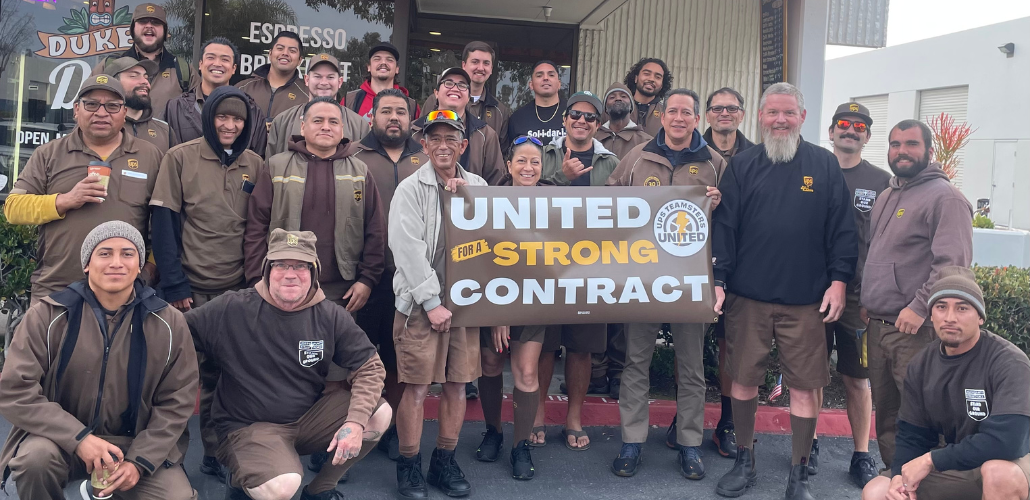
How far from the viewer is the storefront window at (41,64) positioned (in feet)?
26.0

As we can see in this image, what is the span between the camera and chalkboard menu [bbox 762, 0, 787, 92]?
823 centimetres

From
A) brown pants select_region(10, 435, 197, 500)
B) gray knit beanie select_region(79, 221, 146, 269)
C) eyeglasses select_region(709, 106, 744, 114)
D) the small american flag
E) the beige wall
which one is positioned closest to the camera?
brown pants select_region(10, 435, 197, 500)

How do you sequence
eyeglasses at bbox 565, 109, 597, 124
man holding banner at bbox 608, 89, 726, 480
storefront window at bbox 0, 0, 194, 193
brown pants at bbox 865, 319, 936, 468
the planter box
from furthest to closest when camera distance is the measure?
the planter box, storefront window at bbox 0, 0, 194, 193, eyeglasses at bbox 565, 109, 597, 124, man holding banner at bbox 608, 89, 726, 480, brown pants at bbox 865, 319, 936, 468

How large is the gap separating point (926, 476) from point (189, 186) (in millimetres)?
4238

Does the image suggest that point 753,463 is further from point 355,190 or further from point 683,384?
point 355,190

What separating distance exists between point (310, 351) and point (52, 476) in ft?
4.07

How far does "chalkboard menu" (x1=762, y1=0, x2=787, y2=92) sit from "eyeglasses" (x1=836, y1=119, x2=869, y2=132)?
9.70 feet

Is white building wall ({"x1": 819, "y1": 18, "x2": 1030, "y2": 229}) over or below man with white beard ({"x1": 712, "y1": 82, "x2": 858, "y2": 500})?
over

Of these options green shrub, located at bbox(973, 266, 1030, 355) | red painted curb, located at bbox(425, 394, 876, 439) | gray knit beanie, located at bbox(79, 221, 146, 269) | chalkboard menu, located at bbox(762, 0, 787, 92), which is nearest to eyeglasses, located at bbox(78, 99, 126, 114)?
gray knit beanie, located at bbox(79, 221, 146, 269)

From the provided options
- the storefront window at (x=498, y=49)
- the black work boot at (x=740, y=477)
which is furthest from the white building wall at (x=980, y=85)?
the black work boot at (x=740, y=477)

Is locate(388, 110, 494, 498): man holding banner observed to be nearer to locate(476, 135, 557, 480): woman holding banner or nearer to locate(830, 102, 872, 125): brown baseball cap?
locate(476, 135, 557, 480): woman holding banner

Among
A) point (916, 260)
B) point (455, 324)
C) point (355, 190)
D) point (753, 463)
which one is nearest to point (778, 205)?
point (916, 260)

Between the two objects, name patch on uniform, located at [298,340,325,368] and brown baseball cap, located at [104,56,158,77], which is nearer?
name patch on uniform, located at [298,340,325,368]

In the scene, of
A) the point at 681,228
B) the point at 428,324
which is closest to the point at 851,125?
the point at 681,228
